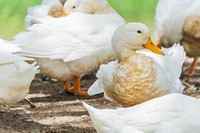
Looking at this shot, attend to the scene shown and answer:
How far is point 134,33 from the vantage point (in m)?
5.96

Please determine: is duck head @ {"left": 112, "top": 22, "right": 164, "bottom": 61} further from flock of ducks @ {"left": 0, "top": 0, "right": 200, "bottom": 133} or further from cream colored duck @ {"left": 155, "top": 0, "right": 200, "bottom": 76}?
Result: cream colored duck @ {"left": 155, "top": 0, "right": 200, "bottom": 76}

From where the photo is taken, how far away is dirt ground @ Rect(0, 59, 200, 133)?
5914mm

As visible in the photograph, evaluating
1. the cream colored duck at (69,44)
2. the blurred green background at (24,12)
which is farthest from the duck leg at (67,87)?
the blurred green background at (24,12)

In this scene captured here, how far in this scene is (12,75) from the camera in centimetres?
588

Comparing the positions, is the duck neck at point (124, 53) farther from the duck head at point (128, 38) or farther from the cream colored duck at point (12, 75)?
the cream colored duck at point (12, 75)

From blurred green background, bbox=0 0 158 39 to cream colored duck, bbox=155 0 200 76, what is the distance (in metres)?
2.24

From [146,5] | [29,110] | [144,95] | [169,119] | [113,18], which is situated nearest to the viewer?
[169,119]

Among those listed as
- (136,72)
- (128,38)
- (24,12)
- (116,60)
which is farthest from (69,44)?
(24,12)

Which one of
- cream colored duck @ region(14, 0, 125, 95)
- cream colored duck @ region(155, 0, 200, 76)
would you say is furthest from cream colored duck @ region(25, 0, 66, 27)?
cream colored duck @ region(155, 0, 200, 76)

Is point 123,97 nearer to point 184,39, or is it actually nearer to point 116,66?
point 116,66

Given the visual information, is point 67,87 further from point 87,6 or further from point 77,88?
point 87,6

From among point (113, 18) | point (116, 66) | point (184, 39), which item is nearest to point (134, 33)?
point (116, 66)

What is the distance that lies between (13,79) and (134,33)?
40.9 inches

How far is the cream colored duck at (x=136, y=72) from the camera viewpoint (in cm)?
565
